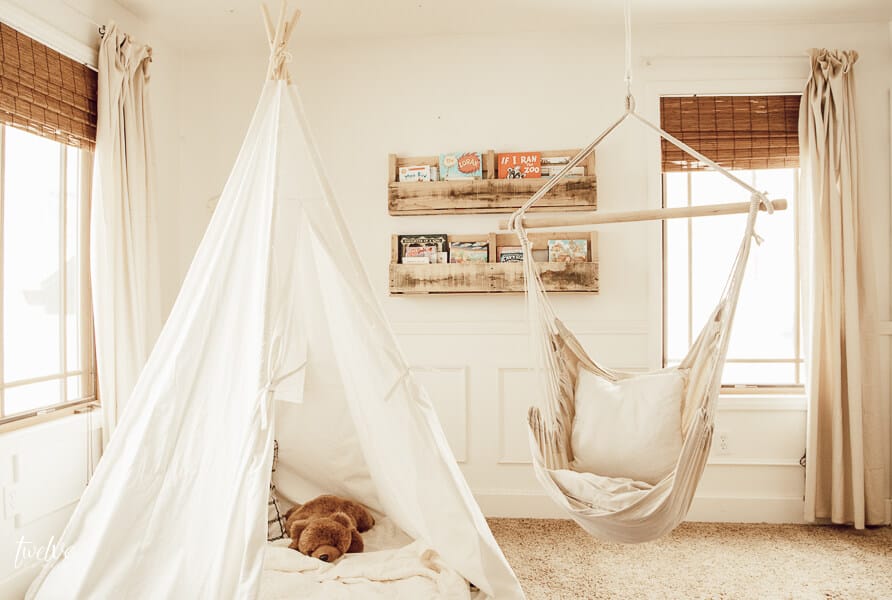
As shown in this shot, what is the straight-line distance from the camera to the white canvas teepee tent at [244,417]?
6.23ft

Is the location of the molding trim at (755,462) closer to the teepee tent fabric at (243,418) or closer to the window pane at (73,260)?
the teepee tent fabric at (243,418)

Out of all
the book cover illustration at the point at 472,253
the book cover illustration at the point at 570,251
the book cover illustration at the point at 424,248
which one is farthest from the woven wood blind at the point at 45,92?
the book cover illustration at the point at 570,251

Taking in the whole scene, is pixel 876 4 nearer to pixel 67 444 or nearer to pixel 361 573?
pixel 361 573

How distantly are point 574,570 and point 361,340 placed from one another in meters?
1.38

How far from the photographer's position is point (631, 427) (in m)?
2.44

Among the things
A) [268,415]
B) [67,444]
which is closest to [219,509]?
[268,415]

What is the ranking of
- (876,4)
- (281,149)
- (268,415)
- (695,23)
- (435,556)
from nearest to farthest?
(268,415)
(281,149)
(435,556)
(876,4)
(695,23)

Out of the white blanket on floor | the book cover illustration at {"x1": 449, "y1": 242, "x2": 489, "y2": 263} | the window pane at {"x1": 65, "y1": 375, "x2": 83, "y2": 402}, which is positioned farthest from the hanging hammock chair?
the window pane at {"x1": 65, "y1": 375, "x2": 83, "y2": 402}

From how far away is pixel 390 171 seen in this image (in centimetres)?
339

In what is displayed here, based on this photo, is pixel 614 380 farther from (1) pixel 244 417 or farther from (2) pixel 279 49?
(2) pixel 279 49

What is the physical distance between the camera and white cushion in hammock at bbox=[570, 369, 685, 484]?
2391 millimetres

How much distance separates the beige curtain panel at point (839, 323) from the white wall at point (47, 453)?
10.7 ft

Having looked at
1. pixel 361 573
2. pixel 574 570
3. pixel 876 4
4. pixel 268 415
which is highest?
pixel 876 4

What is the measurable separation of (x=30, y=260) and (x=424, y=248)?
171 centimetres
